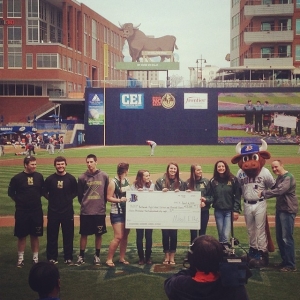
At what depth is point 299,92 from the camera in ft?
33.9

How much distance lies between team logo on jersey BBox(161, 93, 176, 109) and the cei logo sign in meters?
0.39

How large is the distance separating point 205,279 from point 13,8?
6.82 meters

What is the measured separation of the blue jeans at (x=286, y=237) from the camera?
6016mm

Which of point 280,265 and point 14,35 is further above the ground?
point 14,35

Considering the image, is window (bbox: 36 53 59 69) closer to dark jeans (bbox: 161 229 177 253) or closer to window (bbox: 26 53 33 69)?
window (bbox: 26 53 33 69)

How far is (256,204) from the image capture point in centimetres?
627

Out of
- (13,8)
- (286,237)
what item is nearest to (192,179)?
(286,237)

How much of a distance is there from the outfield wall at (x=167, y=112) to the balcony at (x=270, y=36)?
124 centimetres

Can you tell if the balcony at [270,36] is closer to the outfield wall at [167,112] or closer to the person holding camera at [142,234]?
the outfield wall at [167,112]

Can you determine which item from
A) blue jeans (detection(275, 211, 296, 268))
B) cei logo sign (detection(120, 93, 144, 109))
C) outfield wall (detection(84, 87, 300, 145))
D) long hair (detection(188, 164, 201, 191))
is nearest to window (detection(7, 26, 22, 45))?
outfield wall (detection(84, 87, 300, 145))

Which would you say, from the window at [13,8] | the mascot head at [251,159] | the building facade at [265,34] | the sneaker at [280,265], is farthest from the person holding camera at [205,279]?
the window at [13,8]

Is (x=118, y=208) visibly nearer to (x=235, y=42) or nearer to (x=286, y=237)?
(x=286, y=237)

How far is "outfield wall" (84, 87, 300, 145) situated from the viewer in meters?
9.58

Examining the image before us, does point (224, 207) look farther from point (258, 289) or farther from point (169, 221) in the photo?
point (258, 289)
